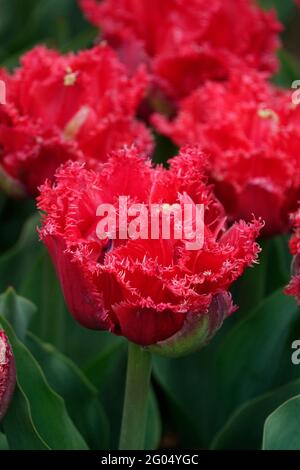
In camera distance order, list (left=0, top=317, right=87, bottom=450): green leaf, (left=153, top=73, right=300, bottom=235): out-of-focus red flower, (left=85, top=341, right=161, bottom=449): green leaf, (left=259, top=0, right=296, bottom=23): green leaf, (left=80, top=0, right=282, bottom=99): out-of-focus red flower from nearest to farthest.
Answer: (left=0, top=317, right=87, bottom=450): green leaf
(left=153, top=73, right=300, bottom=235): out-of-focus red flower
(left=85, top=341, right=161, bottom=449): green leaf
(left=80, top=0, right=282, bottom=99): out-of-focus red flower
(left=259, top=0, right=296, bottom=23): green leaf

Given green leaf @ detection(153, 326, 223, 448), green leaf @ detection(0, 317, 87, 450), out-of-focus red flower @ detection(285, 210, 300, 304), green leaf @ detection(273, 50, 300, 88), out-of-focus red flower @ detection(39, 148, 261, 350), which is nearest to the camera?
out-of-focus red flower @ detection(39, 148, 261, 350)

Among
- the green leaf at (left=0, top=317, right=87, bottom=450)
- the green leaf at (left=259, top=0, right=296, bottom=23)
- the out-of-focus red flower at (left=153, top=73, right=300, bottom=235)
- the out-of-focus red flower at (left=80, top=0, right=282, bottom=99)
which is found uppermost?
the green leaf at (left=259, top=0, right=296, bottom=23)

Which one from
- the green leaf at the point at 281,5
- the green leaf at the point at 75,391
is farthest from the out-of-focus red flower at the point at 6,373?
the green leaf at the point at 281,5

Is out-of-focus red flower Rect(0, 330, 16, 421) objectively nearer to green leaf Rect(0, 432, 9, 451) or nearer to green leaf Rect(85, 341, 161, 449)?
green leaf Rect(0, 432, 9, 451)

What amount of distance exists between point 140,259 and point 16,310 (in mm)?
345

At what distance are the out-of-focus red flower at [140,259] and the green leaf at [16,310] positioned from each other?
0.23m

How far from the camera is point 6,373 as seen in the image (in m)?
1.09

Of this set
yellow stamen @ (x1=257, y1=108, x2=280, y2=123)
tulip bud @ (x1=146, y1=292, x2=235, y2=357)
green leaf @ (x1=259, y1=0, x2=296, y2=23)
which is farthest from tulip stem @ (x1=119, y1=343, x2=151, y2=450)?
green leaf @ (x1=259, y1=0, x2=296, y2=23)

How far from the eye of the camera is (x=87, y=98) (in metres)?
1.43

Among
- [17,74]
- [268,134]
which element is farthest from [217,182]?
[17,74]

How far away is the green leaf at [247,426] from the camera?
4.59 feet

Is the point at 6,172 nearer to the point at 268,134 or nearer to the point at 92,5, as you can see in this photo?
the point at 268,134

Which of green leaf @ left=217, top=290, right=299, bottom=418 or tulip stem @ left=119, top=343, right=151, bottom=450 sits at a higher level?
green leaf @ left=217, top=290, right=299, bottom=418

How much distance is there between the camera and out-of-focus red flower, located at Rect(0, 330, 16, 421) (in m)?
1.08
